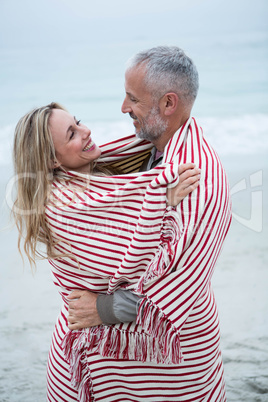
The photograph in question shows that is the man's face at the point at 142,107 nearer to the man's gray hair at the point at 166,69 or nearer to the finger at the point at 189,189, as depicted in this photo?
the man's gray hair at the point at 166,69

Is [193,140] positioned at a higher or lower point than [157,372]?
higher

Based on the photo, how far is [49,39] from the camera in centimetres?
927

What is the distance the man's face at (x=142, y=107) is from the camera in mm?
1677

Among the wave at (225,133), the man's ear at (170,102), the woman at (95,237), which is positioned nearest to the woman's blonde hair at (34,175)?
the woman at (95,237)

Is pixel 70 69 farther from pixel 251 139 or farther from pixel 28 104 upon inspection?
pixel 251 139

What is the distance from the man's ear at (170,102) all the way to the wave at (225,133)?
6053 millimetres

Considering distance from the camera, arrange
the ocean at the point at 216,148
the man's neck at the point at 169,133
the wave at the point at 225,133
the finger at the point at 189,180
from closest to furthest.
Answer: the finger at the point at 189,180, the man's neck at the point at 169,133, the ocean at the point at 216,148, the wave at the point at 225,133

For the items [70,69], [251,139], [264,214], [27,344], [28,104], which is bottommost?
[27,344]

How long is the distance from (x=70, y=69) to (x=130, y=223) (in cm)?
892

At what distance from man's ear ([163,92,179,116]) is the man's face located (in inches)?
1.1

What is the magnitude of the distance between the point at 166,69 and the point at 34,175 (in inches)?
21.1

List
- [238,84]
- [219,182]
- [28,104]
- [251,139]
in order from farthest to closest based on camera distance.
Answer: [238,84]
[28,104]
[251,139]
[219,182]

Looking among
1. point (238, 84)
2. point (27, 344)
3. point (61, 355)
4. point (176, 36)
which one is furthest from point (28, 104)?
point (61, 355)

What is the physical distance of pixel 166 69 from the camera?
1641 mm
